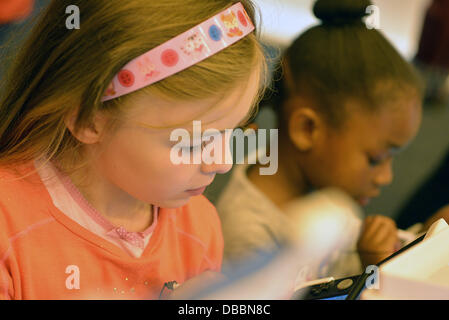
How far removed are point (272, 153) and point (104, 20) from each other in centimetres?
60

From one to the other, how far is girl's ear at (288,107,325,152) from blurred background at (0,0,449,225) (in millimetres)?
109

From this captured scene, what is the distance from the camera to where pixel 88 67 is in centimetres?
52

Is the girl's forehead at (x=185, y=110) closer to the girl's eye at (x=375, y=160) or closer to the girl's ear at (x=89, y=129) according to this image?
the girl's ear at (x=89, y=129)

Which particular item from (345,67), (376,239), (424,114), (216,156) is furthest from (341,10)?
(424,114)

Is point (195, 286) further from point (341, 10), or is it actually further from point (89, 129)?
point (341, 10)

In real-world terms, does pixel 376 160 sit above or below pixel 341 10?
below

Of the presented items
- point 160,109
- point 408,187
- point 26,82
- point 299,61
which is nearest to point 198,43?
point 160,109

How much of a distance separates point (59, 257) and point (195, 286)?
0.50 feet

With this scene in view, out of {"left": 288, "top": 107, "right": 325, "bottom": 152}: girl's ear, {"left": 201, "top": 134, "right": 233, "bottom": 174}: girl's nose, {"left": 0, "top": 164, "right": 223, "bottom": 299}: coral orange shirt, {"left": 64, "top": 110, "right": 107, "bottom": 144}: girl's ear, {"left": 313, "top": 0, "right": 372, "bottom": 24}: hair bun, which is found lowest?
{"left": 0, "top": 164, "right": 223, "bottom": 299}: coral orange shirt

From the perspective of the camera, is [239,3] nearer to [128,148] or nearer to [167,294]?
[128,148]

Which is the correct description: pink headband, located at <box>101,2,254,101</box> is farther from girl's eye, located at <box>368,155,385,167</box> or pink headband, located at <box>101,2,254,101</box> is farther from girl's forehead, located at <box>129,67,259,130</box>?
girl's eye, located at <box>368,155,385,167</box>

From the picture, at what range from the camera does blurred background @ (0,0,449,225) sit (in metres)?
0.69

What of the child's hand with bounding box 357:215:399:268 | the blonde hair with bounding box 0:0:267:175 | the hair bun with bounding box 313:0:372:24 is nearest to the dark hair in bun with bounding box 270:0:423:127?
the hair bun with bounding box 313:0:372:24

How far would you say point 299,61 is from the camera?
0.99 m
